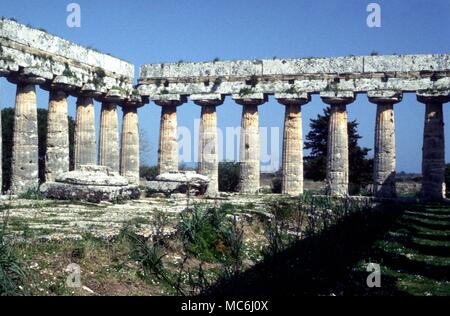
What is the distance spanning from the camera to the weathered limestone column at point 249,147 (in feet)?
92.5

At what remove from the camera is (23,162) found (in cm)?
2223

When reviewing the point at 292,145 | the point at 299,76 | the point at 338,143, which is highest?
the point at 299,76

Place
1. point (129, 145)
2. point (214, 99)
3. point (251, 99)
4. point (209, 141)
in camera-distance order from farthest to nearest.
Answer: point (129, 145), point (209, 141), point (214, 99), point (251, 99)

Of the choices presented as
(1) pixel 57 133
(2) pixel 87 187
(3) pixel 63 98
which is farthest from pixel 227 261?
(3) pixel 63 98

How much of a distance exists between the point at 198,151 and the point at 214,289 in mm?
21719

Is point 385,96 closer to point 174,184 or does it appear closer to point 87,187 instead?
point 174,184

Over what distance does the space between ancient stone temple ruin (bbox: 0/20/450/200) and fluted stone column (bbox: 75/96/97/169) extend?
48 mm

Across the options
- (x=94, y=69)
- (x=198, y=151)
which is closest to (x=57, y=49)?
(x=94, y=69)

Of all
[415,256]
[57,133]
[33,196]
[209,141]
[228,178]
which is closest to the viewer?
[415,256]

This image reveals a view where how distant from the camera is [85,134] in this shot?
1045 inches

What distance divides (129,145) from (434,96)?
15377mm

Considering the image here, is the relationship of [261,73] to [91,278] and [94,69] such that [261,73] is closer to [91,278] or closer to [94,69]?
[94,69]

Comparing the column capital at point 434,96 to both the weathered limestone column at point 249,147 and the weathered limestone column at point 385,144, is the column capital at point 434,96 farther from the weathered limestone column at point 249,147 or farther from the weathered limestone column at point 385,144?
the weathered limestone column at point 249,147

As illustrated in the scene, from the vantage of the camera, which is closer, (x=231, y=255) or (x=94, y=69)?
(x=231, y=255)
